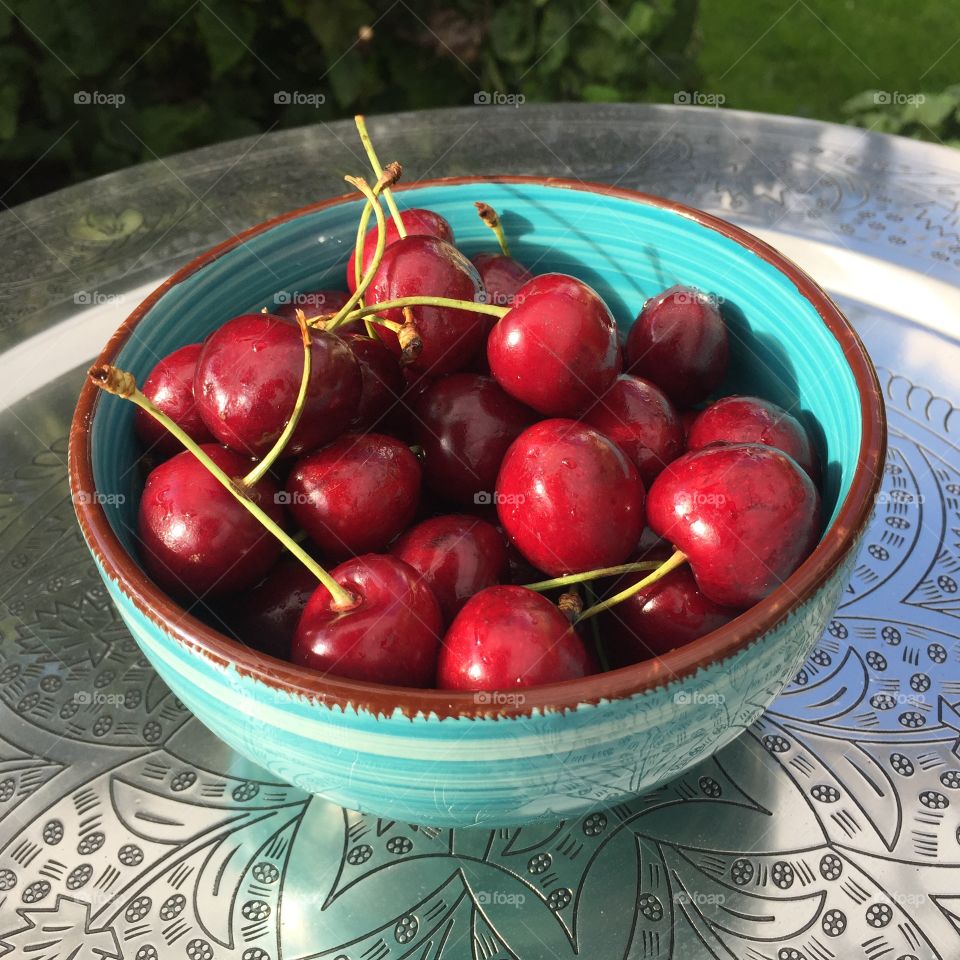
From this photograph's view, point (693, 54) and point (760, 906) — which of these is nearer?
point (760, 906)

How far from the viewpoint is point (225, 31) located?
2100mm

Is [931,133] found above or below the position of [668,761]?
below

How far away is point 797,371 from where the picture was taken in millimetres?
794

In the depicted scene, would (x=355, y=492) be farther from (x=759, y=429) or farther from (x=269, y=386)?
(x=759, y=429)

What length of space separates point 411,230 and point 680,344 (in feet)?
0.84

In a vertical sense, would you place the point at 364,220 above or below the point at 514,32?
above

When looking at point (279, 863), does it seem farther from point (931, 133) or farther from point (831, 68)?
point (831, 68)

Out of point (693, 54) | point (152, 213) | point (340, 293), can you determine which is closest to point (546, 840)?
point (340, 293)

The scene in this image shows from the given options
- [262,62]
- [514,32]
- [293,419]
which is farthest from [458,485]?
[262,62]

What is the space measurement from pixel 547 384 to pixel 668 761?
281 millimetres

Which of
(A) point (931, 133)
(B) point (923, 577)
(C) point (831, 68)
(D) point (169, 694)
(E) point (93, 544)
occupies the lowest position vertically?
(C) point (831, 68)

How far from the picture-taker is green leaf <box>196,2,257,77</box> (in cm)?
208

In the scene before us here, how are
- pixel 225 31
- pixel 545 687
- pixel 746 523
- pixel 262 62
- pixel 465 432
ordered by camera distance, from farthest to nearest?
pixel 262 62 → pixel 225 31 → pixel 465 432 → pixel 746 523 → pixel 545 687

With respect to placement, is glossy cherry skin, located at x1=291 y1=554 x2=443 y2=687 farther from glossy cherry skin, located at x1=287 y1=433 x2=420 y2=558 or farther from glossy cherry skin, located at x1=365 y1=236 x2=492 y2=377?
glossy cherry skin, located at x1=365 y1=236 x2=492 y2=377
